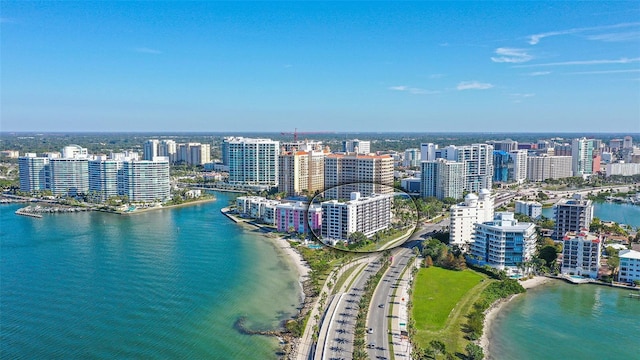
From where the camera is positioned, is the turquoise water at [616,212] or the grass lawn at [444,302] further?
the turquoise water at [616,212]

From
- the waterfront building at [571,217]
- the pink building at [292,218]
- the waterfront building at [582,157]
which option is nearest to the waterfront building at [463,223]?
the waterfront building at [571,217]

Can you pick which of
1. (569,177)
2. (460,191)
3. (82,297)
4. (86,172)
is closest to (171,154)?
(86,172)

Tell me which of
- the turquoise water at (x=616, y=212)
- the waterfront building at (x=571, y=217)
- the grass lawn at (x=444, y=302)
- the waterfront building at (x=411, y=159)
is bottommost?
the grass lawn at (x=444, y=302)

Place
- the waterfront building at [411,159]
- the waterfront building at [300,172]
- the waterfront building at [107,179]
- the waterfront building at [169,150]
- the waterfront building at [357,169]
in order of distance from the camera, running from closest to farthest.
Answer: the waterfront building at [357,169], the waterfront building at [300,172], the waterfront building at [107,179], the waterfront building at [411,159], the waterfront building at [169,150]

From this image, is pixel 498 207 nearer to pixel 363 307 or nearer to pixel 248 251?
pixel 248 251

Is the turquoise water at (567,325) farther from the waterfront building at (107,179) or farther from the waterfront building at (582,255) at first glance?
the waterfront building at (107,179)

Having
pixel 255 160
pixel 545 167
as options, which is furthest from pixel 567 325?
pixel 545 167

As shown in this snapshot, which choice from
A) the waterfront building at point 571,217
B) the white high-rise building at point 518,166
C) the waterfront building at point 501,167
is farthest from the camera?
the white high-rise building at point 518,166
